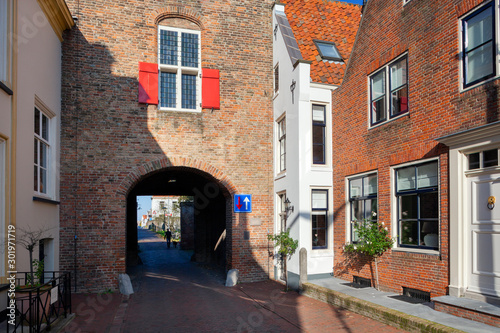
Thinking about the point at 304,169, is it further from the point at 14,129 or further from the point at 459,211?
the point at 14,129

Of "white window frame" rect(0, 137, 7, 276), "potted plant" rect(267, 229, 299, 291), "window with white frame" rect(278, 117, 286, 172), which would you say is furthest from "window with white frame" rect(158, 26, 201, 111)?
"white window frame" rect(0, 137, 7, 276)

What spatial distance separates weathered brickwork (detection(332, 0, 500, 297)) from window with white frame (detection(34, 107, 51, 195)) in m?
7.71

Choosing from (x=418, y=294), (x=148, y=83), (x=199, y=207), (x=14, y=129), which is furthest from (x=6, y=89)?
(x=199, y=207)

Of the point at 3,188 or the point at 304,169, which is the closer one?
the point at 3,188

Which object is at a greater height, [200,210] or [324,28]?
[324,28]

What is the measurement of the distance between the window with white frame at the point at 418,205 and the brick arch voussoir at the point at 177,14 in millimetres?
7933

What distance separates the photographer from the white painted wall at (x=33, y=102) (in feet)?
26.5

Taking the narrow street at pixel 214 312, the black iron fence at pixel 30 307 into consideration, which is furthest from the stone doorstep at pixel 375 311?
the black iron fence at pixel 30 307

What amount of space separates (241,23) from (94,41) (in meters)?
4.66

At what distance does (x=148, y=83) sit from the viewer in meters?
12.3

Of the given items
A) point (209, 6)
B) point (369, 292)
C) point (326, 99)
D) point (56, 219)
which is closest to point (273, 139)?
point (326, 99)

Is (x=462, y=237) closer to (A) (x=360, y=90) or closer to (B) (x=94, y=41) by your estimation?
(A) (x=360, y=90)

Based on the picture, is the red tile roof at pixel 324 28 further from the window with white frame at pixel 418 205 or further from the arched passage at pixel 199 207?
the arched passage at pixel 199 207

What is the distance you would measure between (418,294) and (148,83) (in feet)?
30.2
